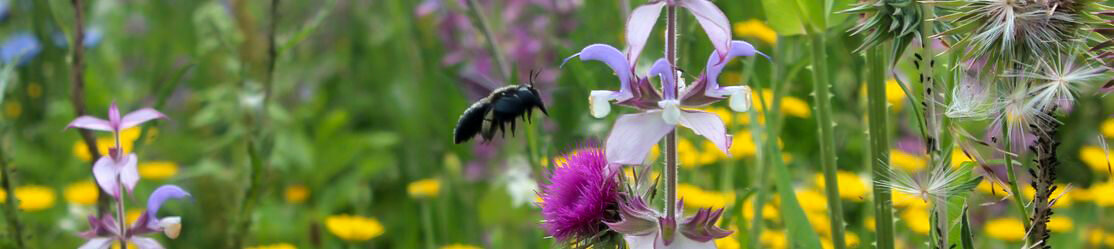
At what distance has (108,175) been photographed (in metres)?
1.18

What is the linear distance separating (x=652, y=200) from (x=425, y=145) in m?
2.32

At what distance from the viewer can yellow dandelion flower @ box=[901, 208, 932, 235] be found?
6.79ft

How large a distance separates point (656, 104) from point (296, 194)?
2.39 m

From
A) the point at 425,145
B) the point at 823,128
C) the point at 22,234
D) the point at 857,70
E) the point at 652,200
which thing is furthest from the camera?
the point at 425,145

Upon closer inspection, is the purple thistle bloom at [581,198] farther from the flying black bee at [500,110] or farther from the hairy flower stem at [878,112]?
the hairy flower stem at [878,112]

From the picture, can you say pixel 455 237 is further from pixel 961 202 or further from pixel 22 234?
pixel 961 202

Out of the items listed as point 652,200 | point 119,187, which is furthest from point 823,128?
point 119,187

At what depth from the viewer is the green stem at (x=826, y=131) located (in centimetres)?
125

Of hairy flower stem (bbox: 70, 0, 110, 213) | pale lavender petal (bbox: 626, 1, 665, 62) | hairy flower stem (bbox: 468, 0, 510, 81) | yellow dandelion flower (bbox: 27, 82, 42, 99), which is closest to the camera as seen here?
pale lavender petal (bbox: 626, 1, 665, 62)

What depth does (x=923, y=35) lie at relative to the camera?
103 cm

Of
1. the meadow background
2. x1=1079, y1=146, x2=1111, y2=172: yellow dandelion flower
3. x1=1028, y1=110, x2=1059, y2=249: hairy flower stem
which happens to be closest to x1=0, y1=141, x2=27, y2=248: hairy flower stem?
the meadow background

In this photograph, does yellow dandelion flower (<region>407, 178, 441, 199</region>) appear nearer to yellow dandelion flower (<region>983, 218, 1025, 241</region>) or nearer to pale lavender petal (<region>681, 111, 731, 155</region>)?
yellow dandelion flower (<region>983, 218, 1025, 241</region>)

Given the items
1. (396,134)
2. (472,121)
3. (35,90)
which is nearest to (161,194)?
(472,121)

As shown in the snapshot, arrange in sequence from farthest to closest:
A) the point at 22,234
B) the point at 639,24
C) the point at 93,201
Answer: the point at 93,201 → the point at 22,234 → the point at 639,24
